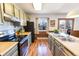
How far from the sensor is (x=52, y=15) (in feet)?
27.6

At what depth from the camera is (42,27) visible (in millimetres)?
8742

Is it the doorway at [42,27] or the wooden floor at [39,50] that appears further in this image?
Result: the doorway at [42,27]

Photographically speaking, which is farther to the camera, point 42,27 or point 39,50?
point 42,27


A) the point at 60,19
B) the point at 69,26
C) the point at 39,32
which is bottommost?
the point at 39,32

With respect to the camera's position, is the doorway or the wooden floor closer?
the wooden floor

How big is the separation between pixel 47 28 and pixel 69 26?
198 cm

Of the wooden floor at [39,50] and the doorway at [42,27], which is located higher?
the doorway at [42,27]

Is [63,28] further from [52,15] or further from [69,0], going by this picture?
[69,0]

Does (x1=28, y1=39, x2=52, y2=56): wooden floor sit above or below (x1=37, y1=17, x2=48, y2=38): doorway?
below

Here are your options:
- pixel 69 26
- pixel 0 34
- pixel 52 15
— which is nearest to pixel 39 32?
pixel 52 15

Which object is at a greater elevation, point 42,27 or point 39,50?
point 42,27

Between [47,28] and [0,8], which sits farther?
[47,28]

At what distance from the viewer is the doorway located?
8.57m

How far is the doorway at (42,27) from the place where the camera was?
857cm
